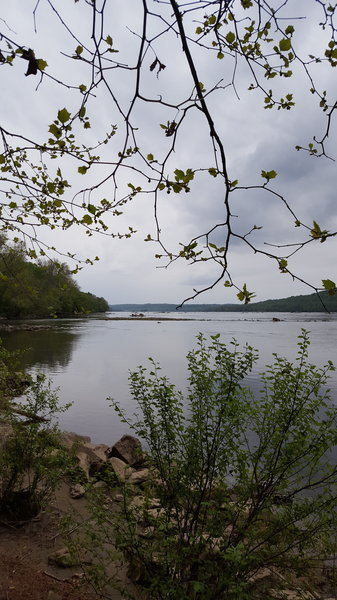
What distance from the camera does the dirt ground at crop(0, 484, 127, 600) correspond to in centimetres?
418

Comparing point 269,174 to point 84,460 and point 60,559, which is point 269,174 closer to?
point 60,559

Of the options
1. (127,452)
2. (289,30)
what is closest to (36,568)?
(127,452)

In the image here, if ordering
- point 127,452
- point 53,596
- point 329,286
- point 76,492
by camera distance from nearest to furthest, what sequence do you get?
1. point 329,286
2. point 53,596
3. point 76,492
4. point 127,452

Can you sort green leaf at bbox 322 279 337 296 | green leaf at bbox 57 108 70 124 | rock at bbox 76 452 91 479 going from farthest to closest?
rock at bbox 76 452 91 479 → green leaf at bbox 57 108 70 124 → green leaf at bbox 322 279 337 296

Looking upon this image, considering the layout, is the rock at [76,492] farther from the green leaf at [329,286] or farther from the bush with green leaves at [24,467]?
the green leaf at [329,286]

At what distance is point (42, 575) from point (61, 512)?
1815 mm

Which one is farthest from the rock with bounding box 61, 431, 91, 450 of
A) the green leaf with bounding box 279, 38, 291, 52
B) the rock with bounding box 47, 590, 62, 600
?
the green leaf with bounding box 279, 38, 291, 52

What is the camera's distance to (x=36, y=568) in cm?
472

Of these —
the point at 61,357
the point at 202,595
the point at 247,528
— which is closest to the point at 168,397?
the point at 247,528

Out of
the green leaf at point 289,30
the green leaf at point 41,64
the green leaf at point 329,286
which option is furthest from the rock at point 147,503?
the green leaf at point 289,30

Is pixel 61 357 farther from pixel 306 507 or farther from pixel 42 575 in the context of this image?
pixel 306 507

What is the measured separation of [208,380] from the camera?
12.9 feet

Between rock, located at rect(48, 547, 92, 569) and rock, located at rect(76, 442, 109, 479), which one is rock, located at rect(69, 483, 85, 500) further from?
rock, located at rect(48, 547, 92, 569)

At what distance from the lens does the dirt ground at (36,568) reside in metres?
4.18
